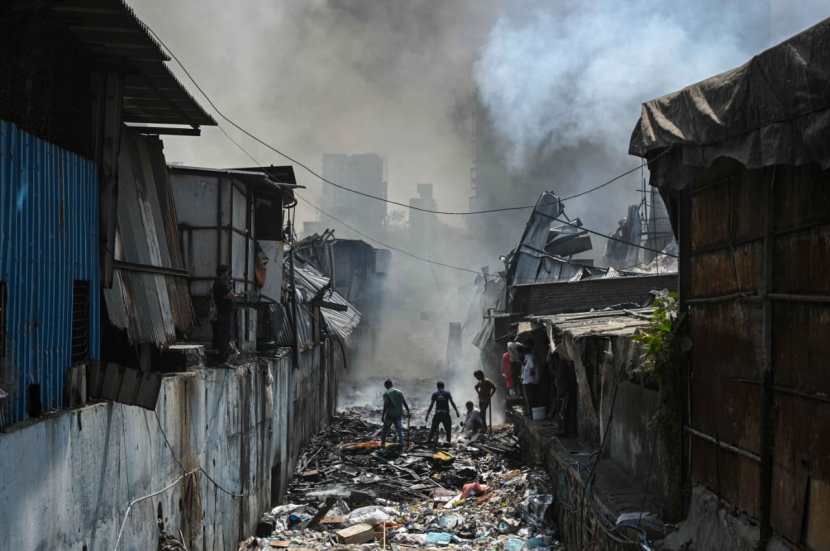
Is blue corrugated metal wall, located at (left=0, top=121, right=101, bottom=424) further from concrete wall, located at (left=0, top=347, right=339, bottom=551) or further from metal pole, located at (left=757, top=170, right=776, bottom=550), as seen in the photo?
metal pole, located at (left=757, top=170, right=776, bottom=550)

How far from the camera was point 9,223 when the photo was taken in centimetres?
541

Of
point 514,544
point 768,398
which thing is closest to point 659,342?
point 768,398

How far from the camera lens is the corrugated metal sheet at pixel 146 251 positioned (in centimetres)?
823

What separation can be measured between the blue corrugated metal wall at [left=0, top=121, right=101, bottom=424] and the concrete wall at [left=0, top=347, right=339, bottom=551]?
41 cm

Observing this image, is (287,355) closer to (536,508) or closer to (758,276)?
(536,508)

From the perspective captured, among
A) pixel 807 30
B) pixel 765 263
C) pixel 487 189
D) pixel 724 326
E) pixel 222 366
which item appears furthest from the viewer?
pixel 487 189

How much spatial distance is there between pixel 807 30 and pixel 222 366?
28.7 ft

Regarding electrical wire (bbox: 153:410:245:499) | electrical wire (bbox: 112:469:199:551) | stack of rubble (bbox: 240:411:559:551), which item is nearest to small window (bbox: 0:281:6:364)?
electrical wire (bbox: 112:469:199:551)

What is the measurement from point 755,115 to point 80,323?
19.1 ft

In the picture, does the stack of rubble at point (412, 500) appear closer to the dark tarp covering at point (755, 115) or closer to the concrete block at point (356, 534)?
the concrete block at point (356, 534)

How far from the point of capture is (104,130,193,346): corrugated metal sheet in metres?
8.23

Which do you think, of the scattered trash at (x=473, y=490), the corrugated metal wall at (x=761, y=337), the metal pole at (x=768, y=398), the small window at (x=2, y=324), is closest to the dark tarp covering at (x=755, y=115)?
the corrugated metal wall at (x=761, y=337)

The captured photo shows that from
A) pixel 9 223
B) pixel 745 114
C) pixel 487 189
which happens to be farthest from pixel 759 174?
pixel 487 189

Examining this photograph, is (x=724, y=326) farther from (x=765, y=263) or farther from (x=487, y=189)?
(x=487, y=189)
